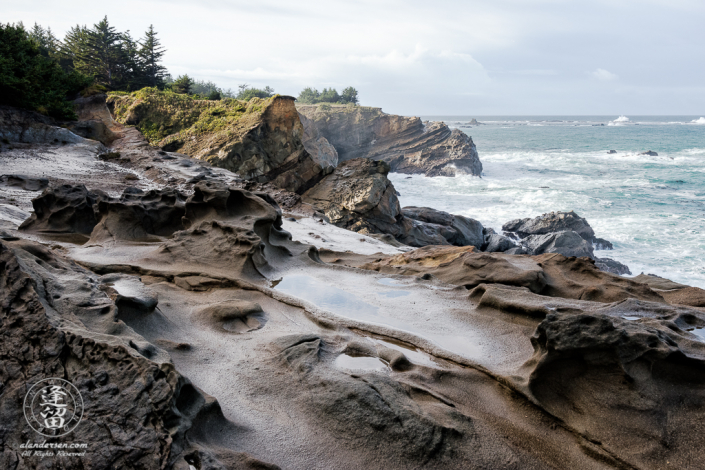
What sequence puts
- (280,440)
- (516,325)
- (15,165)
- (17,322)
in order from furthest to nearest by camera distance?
(15,165) < (516,325) < (280,440) < (17,322)

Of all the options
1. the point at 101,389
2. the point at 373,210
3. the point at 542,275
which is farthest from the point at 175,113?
the point at 101,389

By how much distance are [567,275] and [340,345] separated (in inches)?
127

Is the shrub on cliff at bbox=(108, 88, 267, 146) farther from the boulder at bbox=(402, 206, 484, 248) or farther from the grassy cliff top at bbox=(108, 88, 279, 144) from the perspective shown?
the boulder at bbox=(402, 206, 484, 248)

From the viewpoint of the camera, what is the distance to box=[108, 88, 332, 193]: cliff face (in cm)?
1622

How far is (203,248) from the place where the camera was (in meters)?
5.94

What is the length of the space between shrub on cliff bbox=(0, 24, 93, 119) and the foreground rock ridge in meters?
8.80

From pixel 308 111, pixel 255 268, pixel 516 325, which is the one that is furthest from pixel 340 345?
pixel 308 111

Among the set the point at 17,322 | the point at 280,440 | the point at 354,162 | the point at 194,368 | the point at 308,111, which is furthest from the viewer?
the point at 308,111

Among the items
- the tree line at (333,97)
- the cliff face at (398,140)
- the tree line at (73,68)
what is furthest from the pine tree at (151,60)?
the tree line at (333,97)

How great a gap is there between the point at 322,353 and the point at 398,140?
45646 millimetres

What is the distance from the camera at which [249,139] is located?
1620 cm

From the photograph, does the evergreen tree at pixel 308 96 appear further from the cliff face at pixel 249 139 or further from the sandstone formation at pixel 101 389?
the sandstone formation at pixel 101 389

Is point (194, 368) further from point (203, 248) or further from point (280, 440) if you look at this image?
point (203, 248)

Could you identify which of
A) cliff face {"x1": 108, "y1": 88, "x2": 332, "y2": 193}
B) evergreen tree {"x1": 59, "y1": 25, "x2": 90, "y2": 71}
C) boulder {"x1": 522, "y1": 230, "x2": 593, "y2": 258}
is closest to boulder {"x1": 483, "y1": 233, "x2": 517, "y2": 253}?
boulder {"x1": 522, "y1": 230, "x2": 593, "y2": 258}
